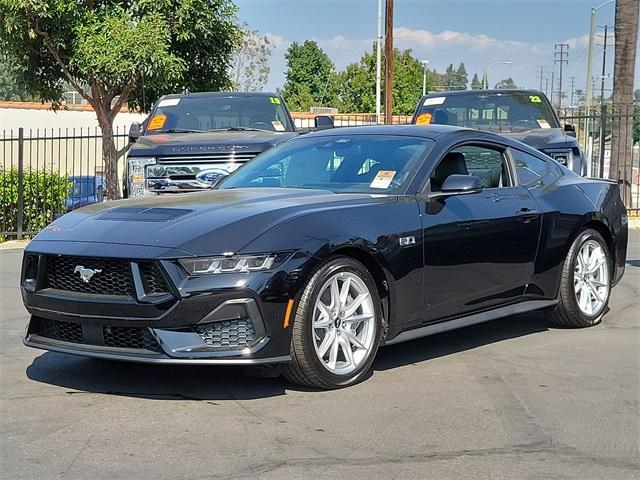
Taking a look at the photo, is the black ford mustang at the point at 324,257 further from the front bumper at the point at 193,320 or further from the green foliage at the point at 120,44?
the green foliage at the point at 120,44

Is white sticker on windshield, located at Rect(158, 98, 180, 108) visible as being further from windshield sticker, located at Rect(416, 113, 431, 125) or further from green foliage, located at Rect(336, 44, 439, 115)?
green foliage, located at Rect(336, 44, 439, 115)

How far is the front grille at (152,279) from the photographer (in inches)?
200

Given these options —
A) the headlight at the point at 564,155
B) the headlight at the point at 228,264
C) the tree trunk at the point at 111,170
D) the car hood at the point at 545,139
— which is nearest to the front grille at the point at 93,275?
the headlight at the point at 228,264

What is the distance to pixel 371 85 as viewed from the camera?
225 ft

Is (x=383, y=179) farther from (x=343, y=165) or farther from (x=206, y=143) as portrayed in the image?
(x=206, y=143)

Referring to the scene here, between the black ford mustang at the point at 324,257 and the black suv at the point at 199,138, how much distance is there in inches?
155

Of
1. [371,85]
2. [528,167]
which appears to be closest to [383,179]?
[528,167]

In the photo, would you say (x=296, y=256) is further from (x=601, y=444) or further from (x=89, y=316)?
(x=601, y=444)

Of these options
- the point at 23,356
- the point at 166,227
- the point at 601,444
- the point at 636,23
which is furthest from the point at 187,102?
the point at 636,23

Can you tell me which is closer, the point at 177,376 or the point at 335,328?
the point at 335,328

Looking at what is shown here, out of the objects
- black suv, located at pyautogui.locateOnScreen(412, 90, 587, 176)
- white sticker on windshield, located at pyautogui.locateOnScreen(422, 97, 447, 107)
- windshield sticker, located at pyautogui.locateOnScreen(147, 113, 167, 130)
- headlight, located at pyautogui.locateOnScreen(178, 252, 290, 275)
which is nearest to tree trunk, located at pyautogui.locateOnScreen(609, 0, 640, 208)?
black suv, located at pyautogui.locateOnScreen(412, 90, 587, 176)

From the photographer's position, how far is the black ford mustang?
5105 mm

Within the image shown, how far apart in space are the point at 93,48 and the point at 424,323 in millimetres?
15602

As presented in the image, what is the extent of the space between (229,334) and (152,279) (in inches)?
19.0
